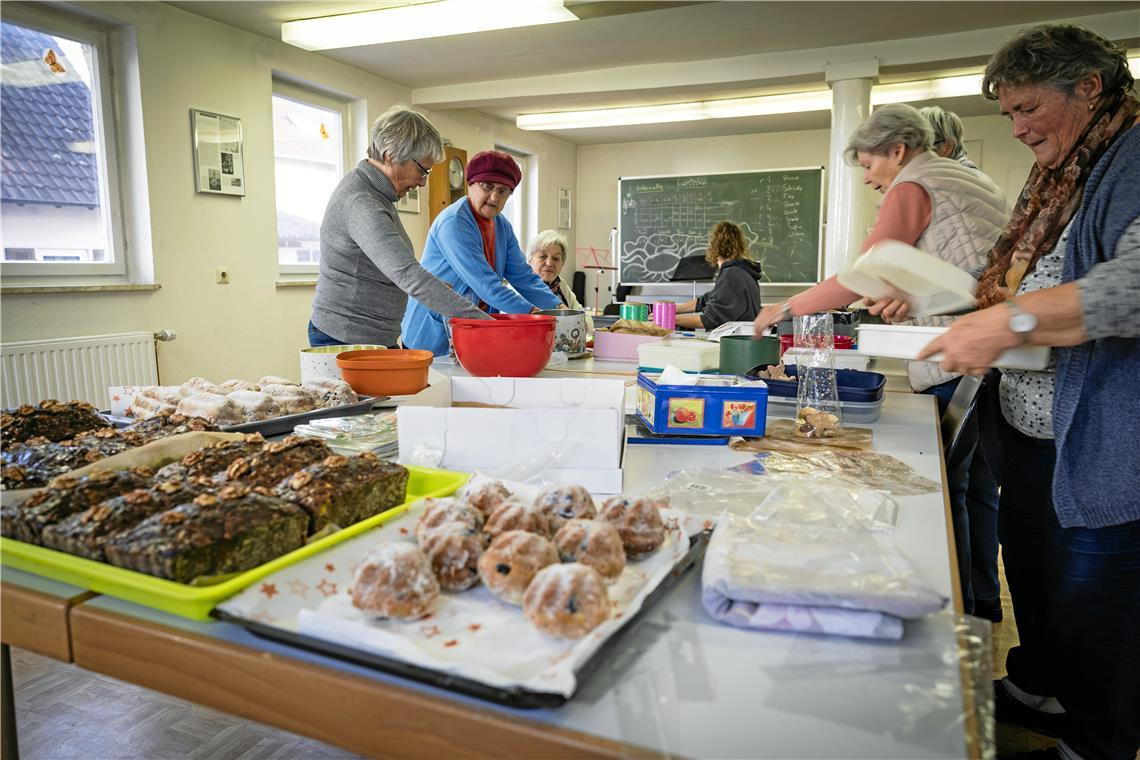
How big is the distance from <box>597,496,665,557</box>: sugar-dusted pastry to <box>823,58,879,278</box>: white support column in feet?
14.6

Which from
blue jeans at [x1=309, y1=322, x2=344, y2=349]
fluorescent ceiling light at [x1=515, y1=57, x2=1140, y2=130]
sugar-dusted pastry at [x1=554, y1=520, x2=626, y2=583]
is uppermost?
fluorescent ceiling light at [x1=515, y1=57, x2=1140, y2=130]

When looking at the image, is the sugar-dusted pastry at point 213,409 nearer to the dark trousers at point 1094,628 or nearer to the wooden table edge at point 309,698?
the wooden table edge at point 309,698

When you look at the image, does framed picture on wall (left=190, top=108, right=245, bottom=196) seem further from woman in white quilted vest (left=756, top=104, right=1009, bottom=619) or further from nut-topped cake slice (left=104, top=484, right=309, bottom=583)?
nut-topped cake slice (left=104, top=484, right=309, bottom=583)

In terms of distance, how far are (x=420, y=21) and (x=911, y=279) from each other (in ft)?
11.6

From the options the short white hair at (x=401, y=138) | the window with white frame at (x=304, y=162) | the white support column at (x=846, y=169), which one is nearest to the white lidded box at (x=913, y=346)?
the short white hair at (x=401, y=138)

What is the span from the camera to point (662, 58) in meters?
5.11

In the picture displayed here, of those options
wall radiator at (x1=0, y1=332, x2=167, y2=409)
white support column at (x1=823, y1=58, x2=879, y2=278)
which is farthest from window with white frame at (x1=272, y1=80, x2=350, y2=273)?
white support column at (x1=823, y1=58, x2=879, y2=278)

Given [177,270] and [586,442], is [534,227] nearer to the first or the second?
[177,270]

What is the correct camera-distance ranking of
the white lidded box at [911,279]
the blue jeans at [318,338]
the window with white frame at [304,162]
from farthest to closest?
the window with white frame at [304,162]
the blue jeans at [318,338]
the white lidded box at [911,279]

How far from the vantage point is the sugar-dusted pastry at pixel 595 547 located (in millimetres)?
700

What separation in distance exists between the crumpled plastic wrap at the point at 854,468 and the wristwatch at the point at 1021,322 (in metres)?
0.25

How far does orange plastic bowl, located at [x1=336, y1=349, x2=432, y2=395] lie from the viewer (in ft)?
5.20

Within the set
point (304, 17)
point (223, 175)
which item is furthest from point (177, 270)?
point (304, 17)

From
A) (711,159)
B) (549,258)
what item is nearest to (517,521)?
(549,258)
